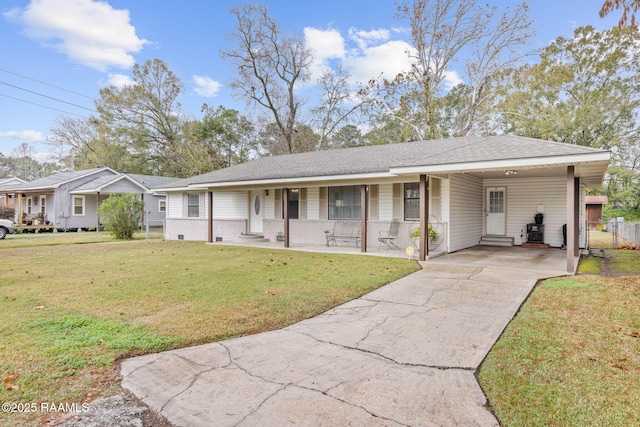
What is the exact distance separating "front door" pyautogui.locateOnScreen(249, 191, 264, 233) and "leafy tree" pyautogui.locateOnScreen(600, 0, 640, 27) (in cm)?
1225

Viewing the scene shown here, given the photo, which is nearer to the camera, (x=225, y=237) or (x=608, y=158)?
(x=608, y=158)

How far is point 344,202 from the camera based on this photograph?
511 inches

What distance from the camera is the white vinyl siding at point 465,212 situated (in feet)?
Result: 36.2

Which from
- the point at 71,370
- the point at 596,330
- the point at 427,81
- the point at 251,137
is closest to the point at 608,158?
the point at 596,330

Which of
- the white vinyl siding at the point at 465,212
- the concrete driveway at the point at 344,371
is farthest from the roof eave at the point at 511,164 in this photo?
the concrete driveway at the point at 344,371

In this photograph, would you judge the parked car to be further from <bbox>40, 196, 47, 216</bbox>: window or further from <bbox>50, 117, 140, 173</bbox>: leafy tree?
<bbox>50, 117, 140, 173</bbox>: leafy tree

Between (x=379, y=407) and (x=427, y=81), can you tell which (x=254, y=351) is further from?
(x=427, y=81)

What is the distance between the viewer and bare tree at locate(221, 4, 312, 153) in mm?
26438

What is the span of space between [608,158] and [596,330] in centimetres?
448

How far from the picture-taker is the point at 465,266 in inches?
331

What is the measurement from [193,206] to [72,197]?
1237 centimetres

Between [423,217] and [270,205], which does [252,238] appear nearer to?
[270,205]

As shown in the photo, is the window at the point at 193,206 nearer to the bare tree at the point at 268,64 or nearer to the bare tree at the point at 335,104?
the bare tree at the point at 268,64

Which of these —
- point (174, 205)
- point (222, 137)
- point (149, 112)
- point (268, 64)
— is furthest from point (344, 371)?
point (149, 112)
